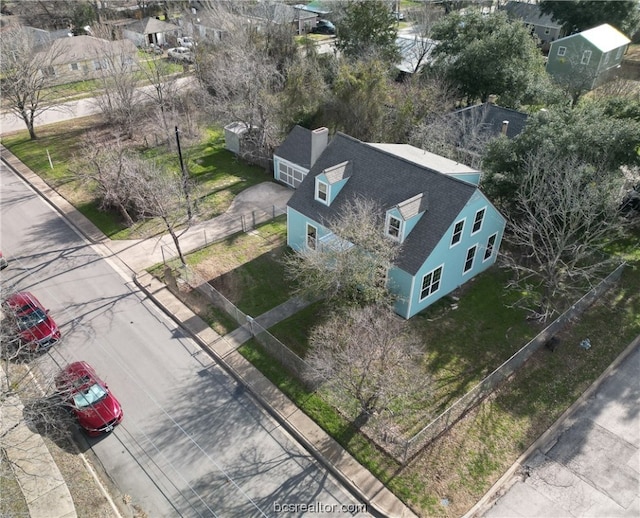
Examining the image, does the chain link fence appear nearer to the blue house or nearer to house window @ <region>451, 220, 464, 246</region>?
the blue house

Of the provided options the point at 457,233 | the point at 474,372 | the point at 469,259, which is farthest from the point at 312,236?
the point at 474,372

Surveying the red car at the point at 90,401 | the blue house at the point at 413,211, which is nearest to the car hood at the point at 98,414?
the red car at the point at 90,401

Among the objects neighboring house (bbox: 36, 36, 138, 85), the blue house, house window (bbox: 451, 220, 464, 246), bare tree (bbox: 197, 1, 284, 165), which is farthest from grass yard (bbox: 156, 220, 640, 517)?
neighboring house (bbox: 36, 36, 138, 85)

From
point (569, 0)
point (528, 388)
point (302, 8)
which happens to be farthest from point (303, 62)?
point (302, 8)

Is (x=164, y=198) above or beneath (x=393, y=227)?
beneath

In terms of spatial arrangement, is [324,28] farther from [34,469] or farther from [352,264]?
[34,469]

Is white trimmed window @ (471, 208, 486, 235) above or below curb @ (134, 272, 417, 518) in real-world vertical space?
above

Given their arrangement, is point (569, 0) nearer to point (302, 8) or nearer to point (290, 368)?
point (302, 8)
